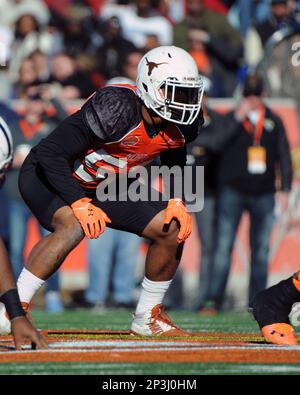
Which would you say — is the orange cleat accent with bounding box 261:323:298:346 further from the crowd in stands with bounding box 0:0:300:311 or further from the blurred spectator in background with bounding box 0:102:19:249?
the blurred spectator in background with bounding box 0:102:19:249

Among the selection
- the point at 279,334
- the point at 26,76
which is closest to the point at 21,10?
the point at 26,76

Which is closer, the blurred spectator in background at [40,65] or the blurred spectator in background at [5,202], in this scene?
the blurred spectator in background at [5,202]

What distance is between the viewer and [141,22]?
12922mm

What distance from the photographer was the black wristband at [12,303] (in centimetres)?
579

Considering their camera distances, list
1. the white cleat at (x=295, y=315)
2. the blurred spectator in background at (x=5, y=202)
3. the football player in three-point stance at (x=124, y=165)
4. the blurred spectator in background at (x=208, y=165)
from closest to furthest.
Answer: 1. the football player in three-point stance at (x=124, y=165)
2. the white cleat at (x=295, y=315)
3. the blurred spectator in background at (x=208, y=165)
4. the blurred spectator in background at (x=5, y=202)

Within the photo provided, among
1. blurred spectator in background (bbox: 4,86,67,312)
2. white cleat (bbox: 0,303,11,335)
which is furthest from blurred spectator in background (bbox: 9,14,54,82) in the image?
white cleat (bbox: 0,303,11,335)

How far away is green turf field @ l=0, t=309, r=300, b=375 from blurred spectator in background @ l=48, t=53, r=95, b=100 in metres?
2.57

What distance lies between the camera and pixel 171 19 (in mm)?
13141

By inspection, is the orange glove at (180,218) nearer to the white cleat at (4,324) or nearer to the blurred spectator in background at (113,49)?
the white cleat at (4,324)

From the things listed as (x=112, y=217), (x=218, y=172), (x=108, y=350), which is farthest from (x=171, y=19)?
(x=108, y=350)

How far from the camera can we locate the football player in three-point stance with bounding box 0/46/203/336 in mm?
6660

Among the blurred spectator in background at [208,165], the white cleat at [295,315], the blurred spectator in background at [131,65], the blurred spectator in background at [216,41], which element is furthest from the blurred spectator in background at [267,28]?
the white cleat at [295,315]

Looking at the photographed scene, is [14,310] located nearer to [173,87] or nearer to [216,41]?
[173,87]

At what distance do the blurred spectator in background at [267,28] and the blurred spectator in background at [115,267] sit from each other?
96.3 inches
